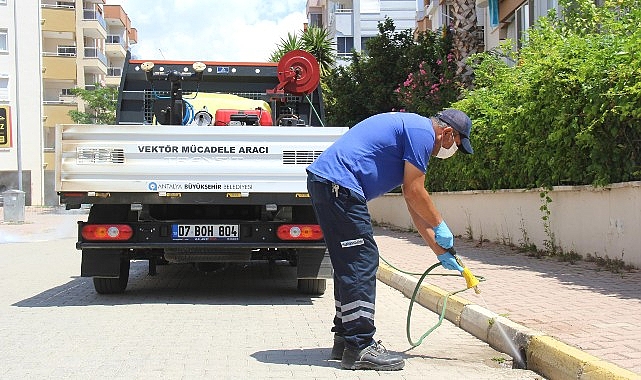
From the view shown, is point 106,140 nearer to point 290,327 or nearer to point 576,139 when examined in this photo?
point 290,327

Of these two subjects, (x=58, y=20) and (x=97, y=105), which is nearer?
(x=97, y=105)

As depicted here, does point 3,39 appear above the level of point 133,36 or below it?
below

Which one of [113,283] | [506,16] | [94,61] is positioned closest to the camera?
[113,283]

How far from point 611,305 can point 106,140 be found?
5073mm

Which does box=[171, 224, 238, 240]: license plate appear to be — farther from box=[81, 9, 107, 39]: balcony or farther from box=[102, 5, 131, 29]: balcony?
box=[102, 5, 131, 29]: balcony

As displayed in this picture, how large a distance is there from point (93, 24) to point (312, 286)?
59649 millimetres

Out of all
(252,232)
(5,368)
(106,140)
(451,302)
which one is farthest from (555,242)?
(5,368)

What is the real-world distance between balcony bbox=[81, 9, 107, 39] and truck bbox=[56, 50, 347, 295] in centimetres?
5905

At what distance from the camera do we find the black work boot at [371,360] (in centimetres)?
585

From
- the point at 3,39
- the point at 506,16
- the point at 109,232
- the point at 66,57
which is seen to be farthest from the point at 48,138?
the point at 109,232

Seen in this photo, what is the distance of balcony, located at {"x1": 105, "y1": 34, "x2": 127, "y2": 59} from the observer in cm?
7281

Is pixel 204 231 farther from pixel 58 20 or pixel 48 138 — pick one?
pixel 58 20

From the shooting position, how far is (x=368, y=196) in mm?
6051

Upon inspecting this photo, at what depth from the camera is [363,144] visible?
5.98 metres
